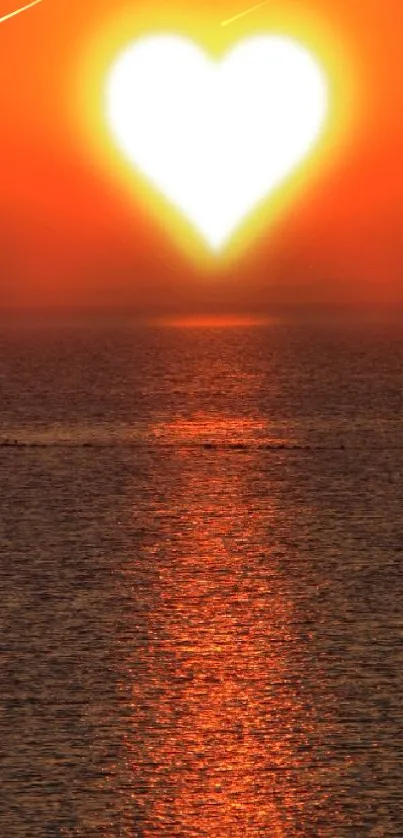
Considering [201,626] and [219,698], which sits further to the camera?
[201,626]

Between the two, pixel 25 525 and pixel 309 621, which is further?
pixel 25 525

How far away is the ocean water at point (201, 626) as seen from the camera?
4996 millimetres

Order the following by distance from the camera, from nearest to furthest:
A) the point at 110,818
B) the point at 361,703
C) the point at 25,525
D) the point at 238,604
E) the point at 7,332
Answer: the point at 110,818 < the point at 361,703 < the point at 238,604 < the point at 25,525 < the point at 7,332

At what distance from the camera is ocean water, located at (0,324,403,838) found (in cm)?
500

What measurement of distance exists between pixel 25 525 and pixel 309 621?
103 inches

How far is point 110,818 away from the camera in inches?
189

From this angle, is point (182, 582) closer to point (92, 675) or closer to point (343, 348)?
point (92, 675)

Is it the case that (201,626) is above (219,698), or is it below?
above

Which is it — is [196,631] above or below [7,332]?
below

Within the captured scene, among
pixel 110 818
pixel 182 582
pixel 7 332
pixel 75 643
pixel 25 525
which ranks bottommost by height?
pixel 110 818

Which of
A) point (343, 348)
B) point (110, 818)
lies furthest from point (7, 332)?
point (110, 818)

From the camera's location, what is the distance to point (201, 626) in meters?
7.07

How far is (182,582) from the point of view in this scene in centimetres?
797

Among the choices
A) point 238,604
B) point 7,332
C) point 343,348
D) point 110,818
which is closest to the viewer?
point 110,818
